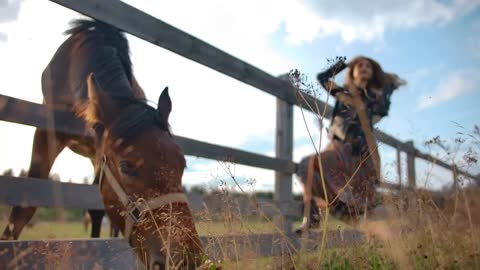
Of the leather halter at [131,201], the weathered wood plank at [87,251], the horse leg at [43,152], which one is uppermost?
the horse leg at [43,152]

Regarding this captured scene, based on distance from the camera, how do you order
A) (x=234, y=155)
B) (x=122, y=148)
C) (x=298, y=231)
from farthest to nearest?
(x=298, y=231) → (x=234, y=155) → (x=122, y=148)

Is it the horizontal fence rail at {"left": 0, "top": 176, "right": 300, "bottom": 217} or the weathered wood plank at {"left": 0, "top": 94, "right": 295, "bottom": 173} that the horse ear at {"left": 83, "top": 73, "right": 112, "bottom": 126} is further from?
the horizontal fence rail at {"left": 0, "top": 176, "right": 300, "bottom": 217}

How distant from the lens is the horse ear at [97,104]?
2.61 meters

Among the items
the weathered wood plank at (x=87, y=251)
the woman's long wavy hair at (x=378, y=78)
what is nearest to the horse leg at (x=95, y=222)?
the weathered wood plank at (x=87, y=251)

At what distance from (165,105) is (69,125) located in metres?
0.77

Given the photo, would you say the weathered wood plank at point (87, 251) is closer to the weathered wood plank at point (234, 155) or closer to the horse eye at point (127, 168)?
the horse eye at point (127, 168)

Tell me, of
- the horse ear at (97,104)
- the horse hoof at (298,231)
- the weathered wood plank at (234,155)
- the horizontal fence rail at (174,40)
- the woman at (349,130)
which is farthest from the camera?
the woman at (349,130)

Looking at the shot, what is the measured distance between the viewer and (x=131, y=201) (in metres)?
2.10

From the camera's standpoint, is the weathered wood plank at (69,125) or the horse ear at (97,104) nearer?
the weathered wood plank at (69,125)

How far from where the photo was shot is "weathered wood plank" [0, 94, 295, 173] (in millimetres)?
2463

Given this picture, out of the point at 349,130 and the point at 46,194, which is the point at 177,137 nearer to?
the point at 46,194

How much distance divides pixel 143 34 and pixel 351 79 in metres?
3.25

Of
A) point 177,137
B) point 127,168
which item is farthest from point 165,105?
point 177,137

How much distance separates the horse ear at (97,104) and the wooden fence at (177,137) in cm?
31
